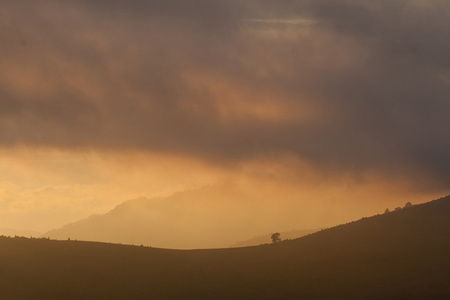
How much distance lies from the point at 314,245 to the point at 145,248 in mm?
19280

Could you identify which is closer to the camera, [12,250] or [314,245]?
[12,250]

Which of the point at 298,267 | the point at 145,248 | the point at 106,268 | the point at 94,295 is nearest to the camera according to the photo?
the point at 94,295

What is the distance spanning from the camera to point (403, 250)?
64625mm

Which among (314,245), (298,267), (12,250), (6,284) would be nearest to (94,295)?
(6,284)

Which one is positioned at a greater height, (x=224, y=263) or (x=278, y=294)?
(x=224, y=263)

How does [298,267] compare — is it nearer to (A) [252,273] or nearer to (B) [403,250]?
(A) [252,273]

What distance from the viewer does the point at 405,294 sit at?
49812 millimetres

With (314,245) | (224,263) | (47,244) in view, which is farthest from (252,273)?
(47,244)

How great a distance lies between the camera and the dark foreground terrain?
50.6 m

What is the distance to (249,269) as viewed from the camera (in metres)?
61.0

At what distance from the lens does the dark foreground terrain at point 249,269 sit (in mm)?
50562

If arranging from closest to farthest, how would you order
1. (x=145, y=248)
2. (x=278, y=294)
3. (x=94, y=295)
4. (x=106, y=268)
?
(x=94, y=295), (x=278, y=294), (x=106, y=268), (x=145, y=248)

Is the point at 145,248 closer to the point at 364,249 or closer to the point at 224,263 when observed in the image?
the point at 224,263

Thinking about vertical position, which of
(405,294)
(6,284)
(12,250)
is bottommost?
(405,294)
